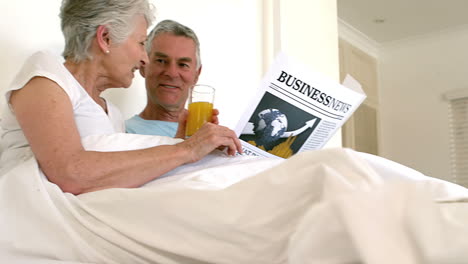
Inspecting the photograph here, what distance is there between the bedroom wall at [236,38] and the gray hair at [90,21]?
250 millimetres

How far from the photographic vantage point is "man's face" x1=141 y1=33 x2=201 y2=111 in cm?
152

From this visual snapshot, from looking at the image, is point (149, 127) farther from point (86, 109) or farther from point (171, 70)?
point (86, 109)

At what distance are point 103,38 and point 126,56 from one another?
76mm

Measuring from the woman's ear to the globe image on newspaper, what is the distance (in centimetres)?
41

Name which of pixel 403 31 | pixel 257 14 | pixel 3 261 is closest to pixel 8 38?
pixel 3 261

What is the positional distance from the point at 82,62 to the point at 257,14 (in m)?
1.13

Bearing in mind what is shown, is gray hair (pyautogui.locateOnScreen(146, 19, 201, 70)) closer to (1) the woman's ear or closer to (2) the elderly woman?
(2) the elderly woman

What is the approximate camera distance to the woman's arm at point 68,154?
0.80 meters

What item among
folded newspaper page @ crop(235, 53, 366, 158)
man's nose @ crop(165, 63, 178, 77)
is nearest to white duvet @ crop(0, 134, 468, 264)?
folded newspaper page @ crop(235, 53, 366, 158)

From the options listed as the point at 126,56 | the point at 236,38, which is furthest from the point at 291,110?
the point at 236,38

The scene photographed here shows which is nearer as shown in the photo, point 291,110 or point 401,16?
point 291,110

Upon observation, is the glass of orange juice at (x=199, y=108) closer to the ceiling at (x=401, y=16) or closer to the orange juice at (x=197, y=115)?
the orange juice at (x=197, y=115)

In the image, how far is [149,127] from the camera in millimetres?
1457

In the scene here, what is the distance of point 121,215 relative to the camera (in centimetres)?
66
